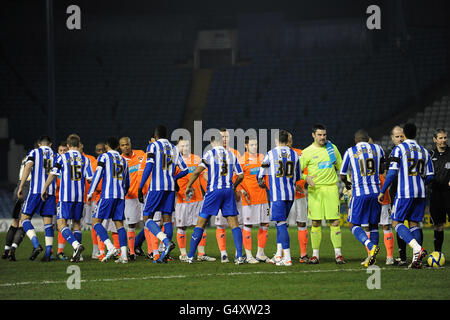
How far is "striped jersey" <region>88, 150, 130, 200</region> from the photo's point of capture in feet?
38.3

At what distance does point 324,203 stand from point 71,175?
4046 millimetres

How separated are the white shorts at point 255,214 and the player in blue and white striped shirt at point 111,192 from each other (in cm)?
201

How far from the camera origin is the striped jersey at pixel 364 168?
10.7 metres

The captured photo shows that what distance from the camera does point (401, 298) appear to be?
25.0 ft

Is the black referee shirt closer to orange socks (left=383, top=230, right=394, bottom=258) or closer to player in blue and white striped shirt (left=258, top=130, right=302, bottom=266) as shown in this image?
orange socks (left=383, top=230, right=394, bottom=258)

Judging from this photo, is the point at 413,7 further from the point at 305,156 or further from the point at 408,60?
the point at 305,156

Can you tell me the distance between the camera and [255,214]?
40.7 feet

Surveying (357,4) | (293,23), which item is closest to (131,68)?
(293,23)

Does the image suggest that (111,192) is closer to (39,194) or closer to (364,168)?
(39,194)

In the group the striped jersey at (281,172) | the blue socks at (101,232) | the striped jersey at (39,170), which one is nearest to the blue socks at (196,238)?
the striped jersey at (281,172)

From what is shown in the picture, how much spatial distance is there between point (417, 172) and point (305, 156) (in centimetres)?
180

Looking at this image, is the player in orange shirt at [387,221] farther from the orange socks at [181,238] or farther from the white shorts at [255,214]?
Result: the orange socks at [181,238]

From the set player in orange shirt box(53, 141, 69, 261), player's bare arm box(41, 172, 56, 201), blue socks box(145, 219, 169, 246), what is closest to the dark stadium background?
player in orange shirt box(53, 141, 69, 261)

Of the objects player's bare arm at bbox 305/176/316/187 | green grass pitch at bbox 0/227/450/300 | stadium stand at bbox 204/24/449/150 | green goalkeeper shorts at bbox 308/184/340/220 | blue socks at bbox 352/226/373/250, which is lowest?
green grass pitch at bbox 0/227/450/300
